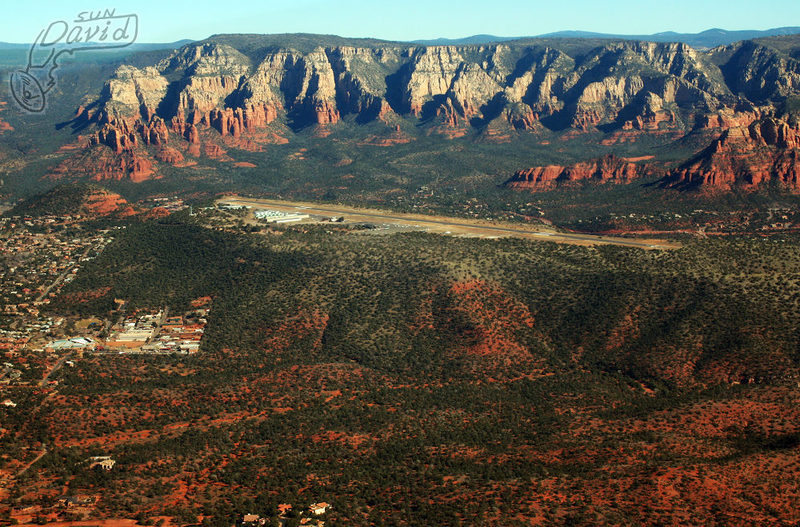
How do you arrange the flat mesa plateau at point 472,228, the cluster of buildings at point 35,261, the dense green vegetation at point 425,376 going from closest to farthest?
the dense green vegetation at point 425,376 < the cluster of buildings at point 35,261 < the flat mesa plateau at point 472,228

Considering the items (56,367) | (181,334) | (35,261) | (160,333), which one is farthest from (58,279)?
(56,367)

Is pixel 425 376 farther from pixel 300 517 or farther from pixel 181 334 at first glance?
pixel 300 517

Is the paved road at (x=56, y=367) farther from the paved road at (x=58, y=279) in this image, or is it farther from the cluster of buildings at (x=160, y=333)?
the paved road at (x=58, y=279)

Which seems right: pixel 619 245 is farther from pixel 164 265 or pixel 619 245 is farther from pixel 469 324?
pixel 164 265

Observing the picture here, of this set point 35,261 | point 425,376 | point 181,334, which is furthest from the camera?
point 35,261

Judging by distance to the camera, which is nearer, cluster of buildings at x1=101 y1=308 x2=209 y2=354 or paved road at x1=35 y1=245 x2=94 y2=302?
cluster of buildings at x1=101 y1=308 x2=209 y2=354

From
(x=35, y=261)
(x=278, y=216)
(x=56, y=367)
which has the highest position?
(x=278, y=216)

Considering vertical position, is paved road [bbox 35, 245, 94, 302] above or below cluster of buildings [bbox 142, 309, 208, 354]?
above

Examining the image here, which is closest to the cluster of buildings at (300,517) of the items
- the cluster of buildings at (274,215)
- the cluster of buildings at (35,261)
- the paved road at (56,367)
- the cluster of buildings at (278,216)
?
the paved road at (56,367)

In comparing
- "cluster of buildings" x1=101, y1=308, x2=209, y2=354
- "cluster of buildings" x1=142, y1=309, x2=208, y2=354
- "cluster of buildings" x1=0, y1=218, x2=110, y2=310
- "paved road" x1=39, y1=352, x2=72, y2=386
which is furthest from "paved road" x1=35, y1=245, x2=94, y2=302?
"paved road" x1=39, y1=352, x2=72, y2=386

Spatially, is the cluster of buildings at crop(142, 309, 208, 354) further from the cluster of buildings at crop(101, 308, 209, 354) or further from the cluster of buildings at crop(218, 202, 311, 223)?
the cluster of buildings at crop(218, 202, 311, 223)

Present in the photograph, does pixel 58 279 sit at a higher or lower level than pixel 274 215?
lower

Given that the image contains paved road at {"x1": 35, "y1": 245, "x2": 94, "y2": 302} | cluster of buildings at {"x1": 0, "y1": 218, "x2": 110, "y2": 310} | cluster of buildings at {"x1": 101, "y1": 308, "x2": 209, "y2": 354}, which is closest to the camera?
cluster of buildings at {"x1": 101, "y1": 308, "x2": 209, "y2": 354}
